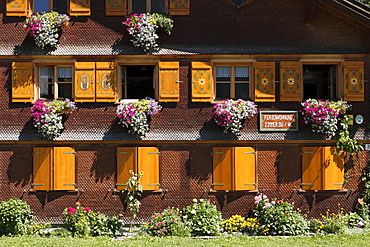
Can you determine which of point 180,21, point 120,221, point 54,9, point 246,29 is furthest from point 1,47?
point 246,29

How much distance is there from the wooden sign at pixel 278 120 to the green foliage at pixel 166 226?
3.63 metres

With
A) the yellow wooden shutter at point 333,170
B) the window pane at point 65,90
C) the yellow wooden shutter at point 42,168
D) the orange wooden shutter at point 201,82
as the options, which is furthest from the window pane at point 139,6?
the yellow wooden shutter at point 333,170

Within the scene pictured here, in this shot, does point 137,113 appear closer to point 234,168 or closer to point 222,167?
point 222,167

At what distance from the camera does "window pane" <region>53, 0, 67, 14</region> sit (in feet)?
47.3

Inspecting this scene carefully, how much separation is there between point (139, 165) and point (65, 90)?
126 inches

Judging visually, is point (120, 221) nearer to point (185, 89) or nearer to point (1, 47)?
point (185, 89)

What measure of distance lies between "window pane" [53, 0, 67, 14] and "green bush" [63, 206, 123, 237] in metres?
5.83

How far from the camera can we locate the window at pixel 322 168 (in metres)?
14.0

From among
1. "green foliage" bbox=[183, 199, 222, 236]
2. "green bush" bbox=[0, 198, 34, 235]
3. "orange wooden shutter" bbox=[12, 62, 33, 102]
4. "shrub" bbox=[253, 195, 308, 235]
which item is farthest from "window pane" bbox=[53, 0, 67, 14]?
"shrub" bbox=[253, 195, 308, 235]

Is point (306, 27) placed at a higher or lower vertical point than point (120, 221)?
higher

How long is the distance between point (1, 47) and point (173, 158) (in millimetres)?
6060

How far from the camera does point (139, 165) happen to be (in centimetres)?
1399

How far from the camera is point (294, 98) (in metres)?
14.1

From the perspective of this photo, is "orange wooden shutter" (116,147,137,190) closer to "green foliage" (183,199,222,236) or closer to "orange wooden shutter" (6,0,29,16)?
"green foliage" (183,199,222,236)
